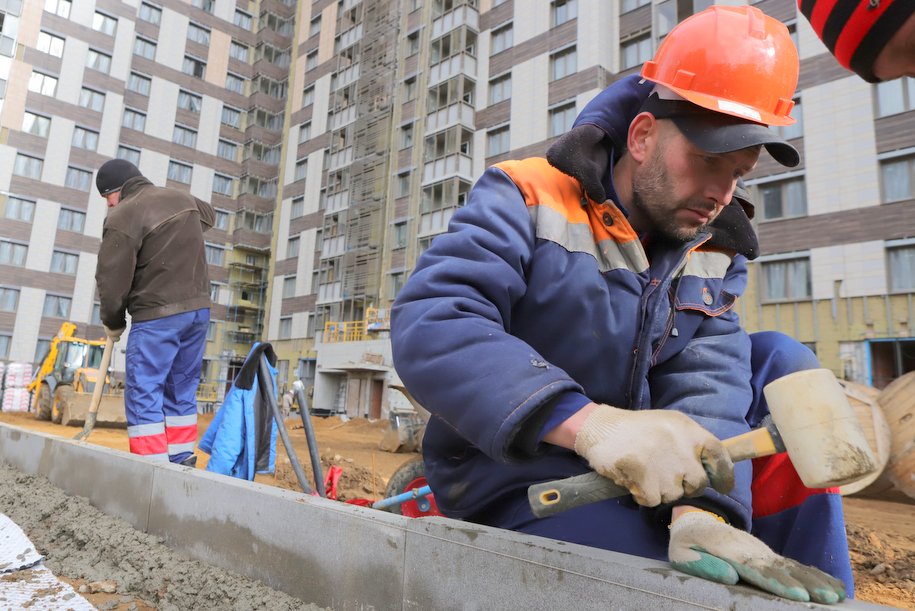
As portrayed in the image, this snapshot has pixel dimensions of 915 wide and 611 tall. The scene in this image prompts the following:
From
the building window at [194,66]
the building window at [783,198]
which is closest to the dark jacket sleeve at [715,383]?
the building window at [783,198]

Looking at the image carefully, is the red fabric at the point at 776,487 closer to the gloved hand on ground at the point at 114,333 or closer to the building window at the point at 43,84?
the gloved hand on ground at the point at 114,333

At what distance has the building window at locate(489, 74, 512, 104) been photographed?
2673 cm

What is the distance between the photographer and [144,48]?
37.0m

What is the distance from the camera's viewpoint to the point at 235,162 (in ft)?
136

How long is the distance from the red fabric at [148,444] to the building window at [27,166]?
114 feet

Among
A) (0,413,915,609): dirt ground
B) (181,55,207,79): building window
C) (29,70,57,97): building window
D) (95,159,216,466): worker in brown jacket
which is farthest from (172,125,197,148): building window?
(95,159,216,466): worker in brown jacket

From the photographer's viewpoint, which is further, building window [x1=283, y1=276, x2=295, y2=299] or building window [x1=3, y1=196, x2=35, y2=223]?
building window [x1=283, y1=276, x2=295, y2=299]

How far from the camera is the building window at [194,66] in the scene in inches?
1534

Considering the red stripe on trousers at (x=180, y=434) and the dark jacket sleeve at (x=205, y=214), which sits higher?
the dark jacket sleeve at (x=205, y=214)

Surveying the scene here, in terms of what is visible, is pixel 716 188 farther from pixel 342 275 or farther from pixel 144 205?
pixel 342 275

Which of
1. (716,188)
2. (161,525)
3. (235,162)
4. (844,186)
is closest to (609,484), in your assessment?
(716,188)

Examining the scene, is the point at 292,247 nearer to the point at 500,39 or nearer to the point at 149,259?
the point at 500,39

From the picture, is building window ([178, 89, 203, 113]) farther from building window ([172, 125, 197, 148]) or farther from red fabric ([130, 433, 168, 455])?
red fabric ([130, 433, 168, 455])

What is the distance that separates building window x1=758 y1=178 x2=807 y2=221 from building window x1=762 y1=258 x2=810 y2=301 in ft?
4.54
